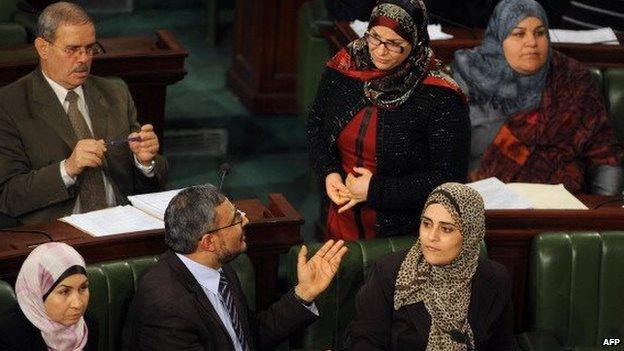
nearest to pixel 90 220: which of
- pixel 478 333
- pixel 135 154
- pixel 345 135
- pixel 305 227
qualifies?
pixel 135 154

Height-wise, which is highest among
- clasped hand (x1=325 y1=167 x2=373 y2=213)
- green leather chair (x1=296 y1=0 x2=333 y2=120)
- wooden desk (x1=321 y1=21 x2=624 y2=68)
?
wooden desk (x1=321 y1=21 x2=624 y2=68)

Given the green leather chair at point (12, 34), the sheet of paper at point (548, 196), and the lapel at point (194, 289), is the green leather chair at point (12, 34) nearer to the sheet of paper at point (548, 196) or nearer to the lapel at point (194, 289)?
the lapel at point (194, 289)

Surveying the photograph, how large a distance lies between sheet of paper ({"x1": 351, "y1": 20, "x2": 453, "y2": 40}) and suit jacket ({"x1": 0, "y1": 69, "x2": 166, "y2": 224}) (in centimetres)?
125

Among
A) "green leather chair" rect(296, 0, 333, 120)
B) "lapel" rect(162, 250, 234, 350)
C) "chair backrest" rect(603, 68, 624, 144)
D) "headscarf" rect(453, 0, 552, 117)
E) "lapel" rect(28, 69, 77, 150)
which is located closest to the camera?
"lapel" rect(162, 250, 234, 350)

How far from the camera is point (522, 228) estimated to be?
4.35 metres

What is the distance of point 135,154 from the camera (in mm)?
4344

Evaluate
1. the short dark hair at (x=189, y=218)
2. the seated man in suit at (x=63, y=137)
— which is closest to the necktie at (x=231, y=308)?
the short dark hair at (x=189, y=218)

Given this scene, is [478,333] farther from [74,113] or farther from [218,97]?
[218,97]

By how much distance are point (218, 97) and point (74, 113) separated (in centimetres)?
302

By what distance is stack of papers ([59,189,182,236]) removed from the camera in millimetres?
4027

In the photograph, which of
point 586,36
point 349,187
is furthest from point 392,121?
point 586,36

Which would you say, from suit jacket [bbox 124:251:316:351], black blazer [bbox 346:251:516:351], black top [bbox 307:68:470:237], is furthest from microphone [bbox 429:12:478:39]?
suit jacket [bbox 124:251:316:351]

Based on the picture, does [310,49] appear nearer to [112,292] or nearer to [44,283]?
[112,292]

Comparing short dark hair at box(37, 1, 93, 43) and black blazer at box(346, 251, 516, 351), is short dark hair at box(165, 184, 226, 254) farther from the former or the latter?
short dark hair at box(37, 1, 93, 43)
